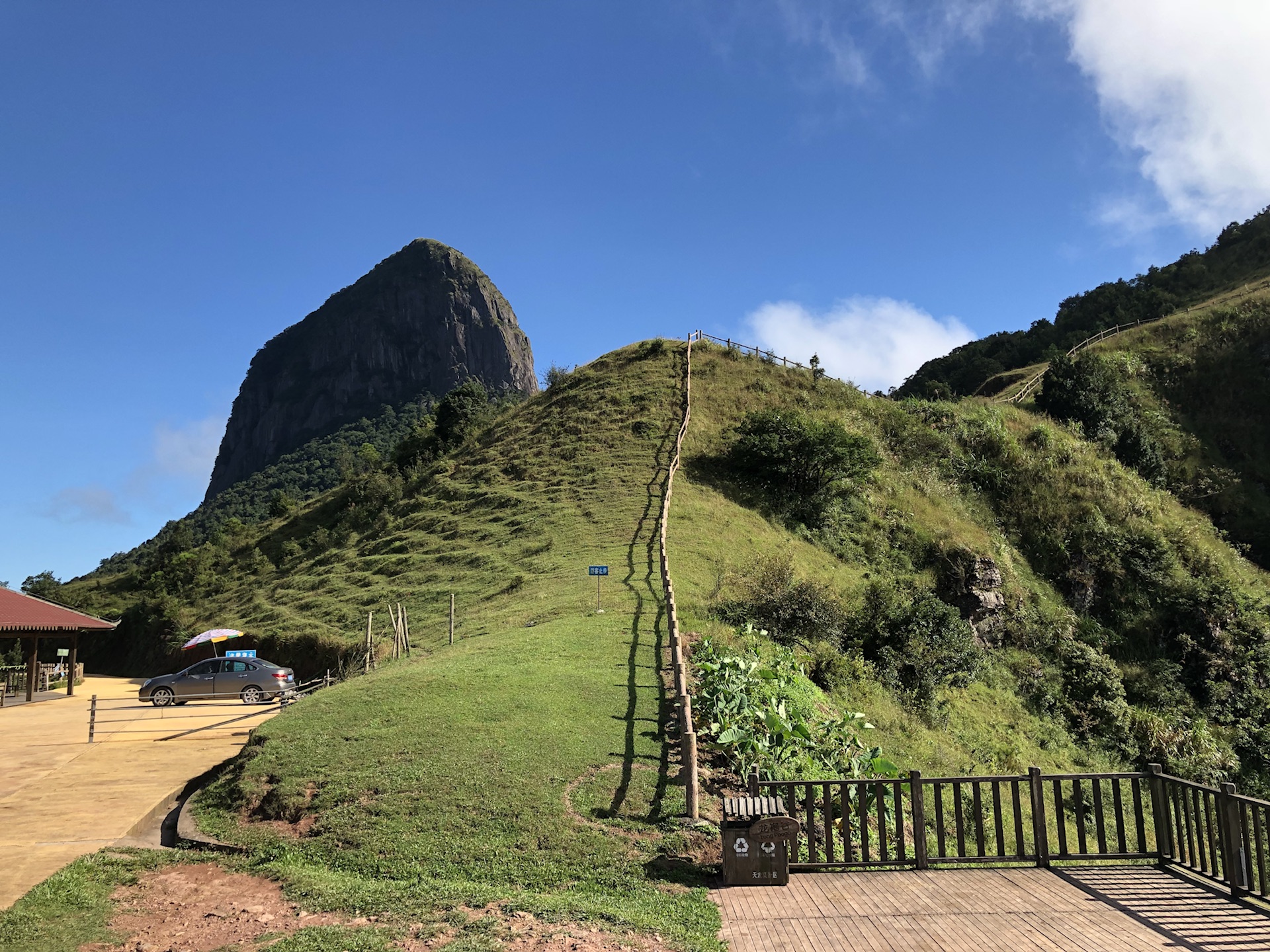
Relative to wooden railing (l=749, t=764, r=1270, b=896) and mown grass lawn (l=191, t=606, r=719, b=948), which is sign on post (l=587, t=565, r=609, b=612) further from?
wooden railing (l=749, t=764, r=1270, b=896)

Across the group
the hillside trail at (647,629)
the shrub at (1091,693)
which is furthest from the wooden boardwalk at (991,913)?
the shrub at (1091,693)

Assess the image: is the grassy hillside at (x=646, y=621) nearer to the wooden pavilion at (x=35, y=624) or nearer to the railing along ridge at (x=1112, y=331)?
the railing along ridge at (x=1112, y=331)

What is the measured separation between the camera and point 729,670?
1388 cm

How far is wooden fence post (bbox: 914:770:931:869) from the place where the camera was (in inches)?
328

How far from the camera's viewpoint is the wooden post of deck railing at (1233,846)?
7.49 metres

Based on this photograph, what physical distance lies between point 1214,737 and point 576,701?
71.2 ft

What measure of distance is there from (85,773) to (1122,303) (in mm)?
78033

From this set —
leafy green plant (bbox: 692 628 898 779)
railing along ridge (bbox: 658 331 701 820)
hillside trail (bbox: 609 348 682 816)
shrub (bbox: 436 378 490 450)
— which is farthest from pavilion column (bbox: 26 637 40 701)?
leafy green plant (bbox: 692 628 898 779)

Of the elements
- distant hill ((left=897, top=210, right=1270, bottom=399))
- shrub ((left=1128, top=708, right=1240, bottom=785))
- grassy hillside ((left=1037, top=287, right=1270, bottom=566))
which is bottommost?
shrub ((left=1128, top=708, right=1240, bottom=785))

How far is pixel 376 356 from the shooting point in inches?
6870

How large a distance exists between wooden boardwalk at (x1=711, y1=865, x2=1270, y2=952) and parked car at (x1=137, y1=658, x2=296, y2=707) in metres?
20.0

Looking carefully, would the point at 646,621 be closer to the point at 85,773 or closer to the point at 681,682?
the point at 681,682

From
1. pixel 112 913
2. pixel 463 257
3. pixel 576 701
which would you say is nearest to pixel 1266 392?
pixel 576 701

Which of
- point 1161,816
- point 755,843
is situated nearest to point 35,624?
point 755,843
